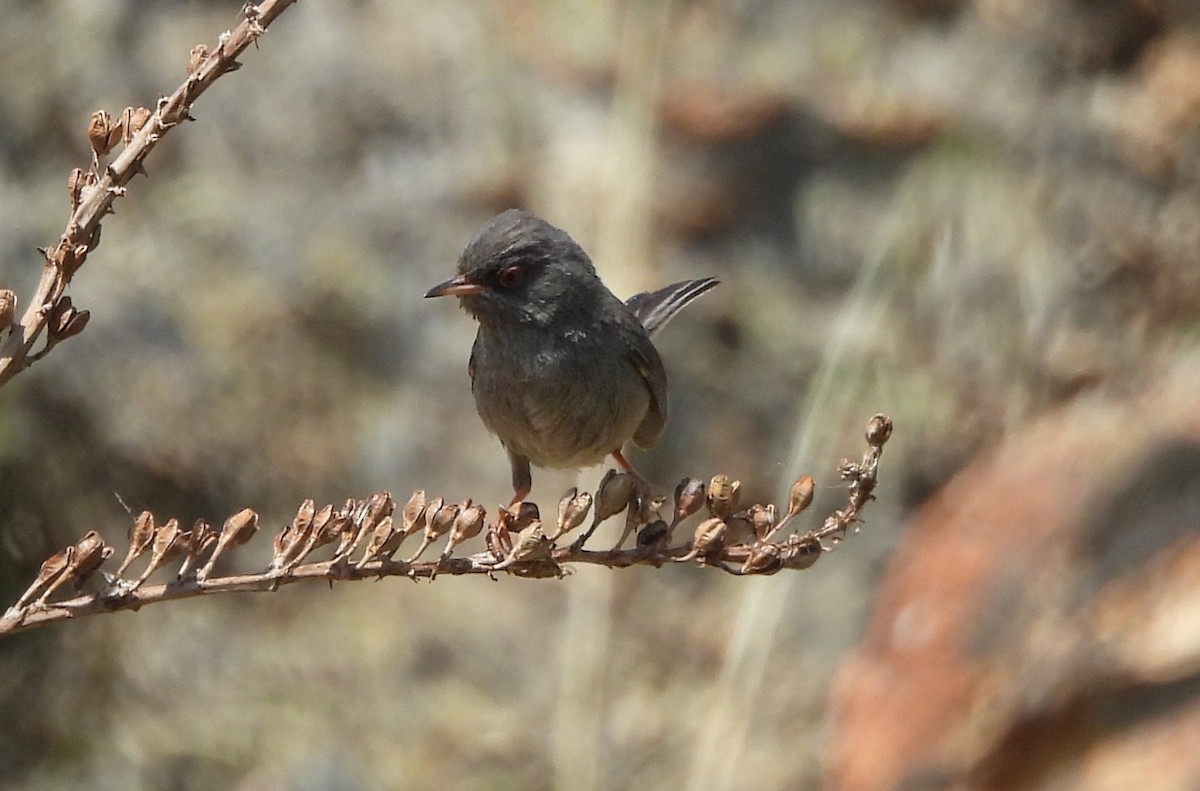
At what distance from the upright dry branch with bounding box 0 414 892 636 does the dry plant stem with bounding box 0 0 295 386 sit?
35cm

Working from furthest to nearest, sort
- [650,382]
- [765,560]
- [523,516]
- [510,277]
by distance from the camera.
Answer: [650,382] → [510,277] → [523,516] → [765,560]

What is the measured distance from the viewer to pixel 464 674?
7574 mm

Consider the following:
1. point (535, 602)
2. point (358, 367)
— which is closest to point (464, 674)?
point (535, 602)

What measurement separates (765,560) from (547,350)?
6.02 ft

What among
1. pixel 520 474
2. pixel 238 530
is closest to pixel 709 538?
pixel 238 530

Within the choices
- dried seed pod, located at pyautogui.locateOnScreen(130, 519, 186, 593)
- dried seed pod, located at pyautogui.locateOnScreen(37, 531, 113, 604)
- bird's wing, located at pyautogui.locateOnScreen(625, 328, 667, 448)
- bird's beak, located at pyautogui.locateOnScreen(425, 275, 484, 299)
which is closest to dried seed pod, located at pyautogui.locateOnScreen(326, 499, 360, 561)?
dried seed pod, located at pyautogui.locateOnScreen(130, 519, 186, 593)

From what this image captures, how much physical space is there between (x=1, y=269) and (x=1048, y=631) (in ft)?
19.0

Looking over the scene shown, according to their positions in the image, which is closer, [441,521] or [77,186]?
[77,186]

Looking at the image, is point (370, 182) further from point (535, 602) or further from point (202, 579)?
point (202, 579)

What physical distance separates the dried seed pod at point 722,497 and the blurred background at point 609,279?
461 centimetres

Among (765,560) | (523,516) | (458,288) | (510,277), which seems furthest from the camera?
(510,277)

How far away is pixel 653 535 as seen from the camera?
2.96 meters

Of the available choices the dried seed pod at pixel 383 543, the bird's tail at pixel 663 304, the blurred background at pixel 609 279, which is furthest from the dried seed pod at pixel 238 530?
the blurred background at pixel 609 279

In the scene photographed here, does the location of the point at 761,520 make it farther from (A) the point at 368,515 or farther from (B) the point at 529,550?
(A) the point at 368,515
